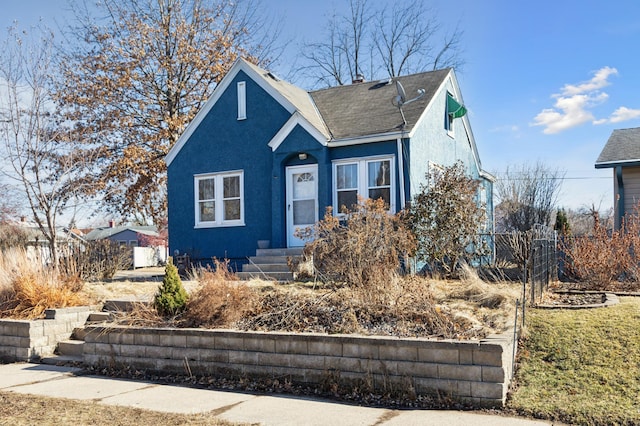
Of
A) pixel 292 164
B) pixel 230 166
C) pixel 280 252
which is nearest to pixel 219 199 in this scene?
pixel 230 166

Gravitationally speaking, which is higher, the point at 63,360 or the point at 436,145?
the point at 436,145

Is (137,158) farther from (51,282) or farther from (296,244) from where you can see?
(51,282)

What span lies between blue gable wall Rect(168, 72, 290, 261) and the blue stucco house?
0.03m

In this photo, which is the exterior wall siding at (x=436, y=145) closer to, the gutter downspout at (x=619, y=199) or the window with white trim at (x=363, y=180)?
the window with white trim at (x=363, y=180)

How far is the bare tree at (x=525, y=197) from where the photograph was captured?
2267cm

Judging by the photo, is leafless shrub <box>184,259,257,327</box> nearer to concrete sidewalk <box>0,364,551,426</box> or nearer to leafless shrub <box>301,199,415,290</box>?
concrete sidewalk <box>0,364,551,426</box>

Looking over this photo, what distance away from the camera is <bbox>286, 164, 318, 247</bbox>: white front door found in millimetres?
15094

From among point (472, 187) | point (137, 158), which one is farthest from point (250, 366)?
point (137, 158)

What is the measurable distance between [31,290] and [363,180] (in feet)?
26.6

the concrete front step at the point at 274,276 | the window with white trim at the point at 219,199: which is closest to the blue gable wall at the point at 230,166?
the window with white trim at the point at 219,199

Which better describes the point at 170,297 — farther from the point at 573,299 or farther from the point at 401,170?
the point at 401,170

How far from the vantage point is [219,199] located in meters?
16.5

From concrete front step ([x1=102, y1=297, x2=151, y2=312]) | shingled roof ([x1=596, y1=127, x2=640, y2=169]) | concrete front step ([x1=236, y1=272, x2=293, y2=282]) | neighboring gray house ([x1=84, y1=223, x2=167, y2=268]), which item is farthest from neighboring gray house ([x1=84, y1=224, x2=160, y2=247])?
concrete front step ([x1=102, y1=297, x2=151, y2=312])

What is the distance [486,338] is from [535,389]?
26.1 inches
